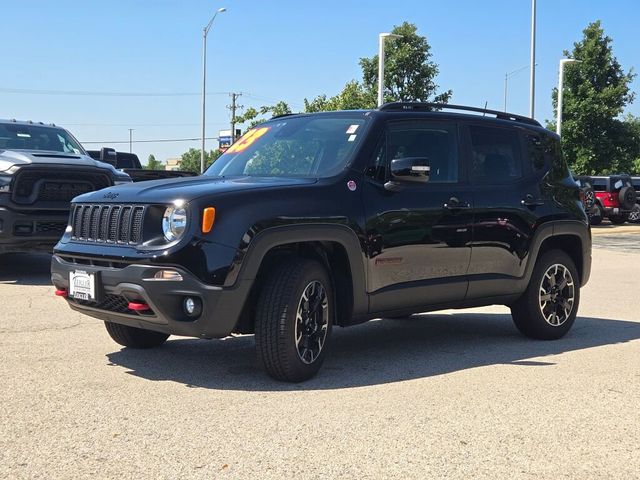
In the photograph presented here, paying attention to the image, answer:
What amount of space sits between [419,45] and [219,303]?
109 feet

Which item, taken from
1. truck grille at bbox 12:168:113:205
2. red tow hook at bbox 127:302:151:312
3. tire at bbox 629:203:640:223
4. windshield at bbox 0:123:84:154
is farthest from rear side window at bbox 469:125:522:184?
tire at bbox 629:203:640:223

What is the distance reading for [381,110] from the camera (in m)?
5.78

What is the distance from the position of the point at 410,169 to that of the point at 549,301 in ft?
7.25

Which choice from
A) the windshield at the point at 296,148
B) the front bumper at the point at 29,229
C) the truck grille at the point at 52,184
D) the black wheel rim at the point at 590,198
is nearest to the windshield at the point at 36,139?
the truck grille at the point at 52,184

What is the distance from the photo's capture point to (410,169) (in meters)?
5.39

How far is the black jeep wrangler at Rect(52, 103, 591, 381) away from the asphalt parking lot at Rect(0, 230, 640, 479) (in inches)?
15.4

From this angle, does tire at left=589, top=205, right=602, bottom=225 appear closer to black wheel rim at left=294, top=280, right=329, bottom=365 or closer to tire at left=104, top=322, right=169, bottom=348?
tire at left=104, top=322, right=169, bottom=348

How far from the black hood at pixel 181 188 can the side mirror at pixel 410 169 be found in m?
0.60

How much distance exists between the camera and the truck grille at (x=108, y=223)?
4.83 meters

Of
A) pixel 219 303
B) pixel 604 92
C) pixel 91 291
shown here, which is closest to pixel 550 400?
pixel 219 303

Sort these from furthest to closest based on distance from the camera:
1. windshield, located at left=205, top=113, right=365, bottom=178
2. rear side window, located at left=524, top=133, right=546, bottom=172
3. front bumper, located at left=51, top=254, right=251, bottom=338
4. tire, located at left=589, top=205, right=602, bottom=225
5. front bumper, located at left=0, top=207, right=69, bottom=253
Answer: tire, located at left=589, top=205, right=602, bottom=225
front bumper, located at left=0, top=207, right=69, bottom=253
rear side window, located at left=524, top=133, right=546, bottom=172
windshield, located at left=205, top=113, right=365, bottom=178
front bumper, located at left=51, top=254, right=251, bottom=338

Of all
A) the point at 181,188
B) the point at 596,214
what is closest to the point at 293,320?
the point at 181,188

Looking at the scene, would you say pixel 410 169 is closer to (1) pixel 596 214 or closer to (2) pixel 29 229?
(2) pixel 29 229

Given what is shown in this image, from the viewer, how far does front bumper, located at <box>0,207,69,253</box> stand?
9.34 metres
